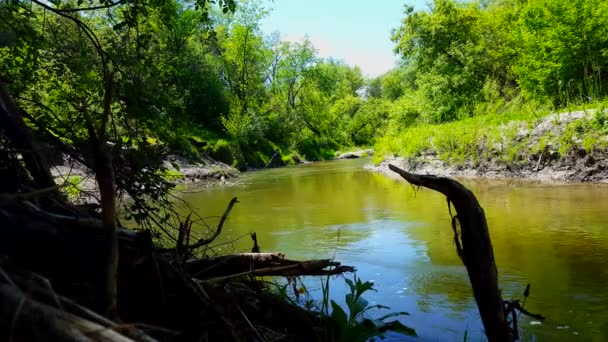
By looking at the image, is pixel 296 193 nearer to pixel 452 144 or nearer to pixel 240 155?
pixel 452 144

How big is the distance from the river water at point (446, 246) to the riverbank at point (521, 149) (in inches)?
35.4

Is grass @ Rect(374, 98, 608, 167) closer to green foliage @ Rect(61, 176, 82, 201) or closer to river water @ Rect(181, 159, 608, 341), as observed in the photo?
river water @ Rect(181, 159, 608, 341)

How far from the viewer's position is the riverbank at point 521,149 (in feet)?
42.1

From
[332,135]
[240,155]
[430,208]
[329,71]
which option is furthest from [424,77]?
[329,71]

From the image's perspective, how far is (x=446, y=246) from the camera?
8.06 m

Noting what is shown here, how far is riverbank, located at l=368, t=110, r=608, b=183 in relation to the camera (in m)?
12.8

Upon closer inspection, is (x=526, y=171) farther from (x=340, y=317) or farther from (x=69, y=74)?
(x=69, y=74)

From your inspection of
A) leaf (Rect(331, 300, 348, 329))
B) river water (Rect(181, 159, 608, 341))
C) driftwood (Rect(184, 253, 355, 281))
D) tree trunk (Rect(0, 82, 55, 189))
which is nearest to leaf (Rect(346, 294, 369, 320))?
leaf (Rect(331, 300, 348, 329))

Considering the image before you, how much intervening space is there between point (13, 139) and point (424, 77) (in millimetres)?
27693

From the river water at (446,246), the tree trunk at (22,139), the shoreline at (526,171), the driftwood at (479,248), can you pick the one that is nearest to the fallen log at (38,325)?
the tree trunk at (22,139)

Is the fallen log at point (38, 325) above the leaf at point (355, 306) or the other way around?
above

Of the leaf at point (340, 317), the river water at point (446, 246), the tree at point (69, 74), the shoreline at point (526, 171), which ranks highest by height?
the tree at point (69, 74)

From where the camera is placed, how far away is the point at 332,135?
60219mm

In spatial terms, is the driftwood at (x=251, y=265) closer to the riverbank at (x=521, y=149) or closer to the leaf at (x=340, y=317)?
the leaf at (x=340, y=317)
